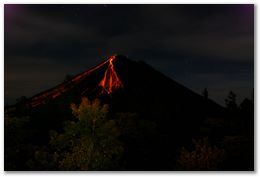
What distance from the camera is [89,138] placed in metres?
6.20

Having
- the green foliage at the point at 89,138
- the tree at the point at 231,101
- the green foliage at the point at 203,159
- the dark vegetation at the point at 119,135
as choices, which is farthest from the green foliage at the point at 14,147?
the tree at the point at 231,101

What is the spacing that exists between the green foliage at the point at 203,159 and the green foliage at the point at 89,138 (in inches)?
31.9

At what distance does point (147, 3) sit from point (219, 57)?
43.7 inches

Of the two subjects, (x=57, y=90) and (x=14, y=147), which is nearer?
(x=14, y=147)

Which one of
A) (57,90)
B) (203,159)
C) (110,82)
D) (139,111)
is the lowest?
(203,159)

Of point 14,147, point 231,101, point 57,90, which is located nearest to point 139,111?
point 57,90

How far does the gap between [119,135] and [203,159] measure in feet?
3.58

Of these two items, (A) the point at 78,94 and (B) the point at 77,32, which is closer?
(B) the point at 77,32

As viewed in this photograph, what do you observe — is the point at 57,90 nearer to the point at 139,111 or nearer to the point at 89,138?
the point at 89,138

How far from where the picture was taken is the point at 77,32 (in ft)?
20.0

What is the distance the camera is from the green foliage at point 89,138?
6.03m

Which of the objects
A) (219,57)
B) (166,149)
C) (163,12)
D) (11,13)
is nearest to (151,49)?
(163,12)

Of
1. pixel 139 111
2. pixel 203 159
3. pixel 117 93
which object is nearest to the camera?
pixel 203 159

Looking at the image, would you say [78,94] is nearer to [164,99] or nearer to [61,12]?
[61,12]
